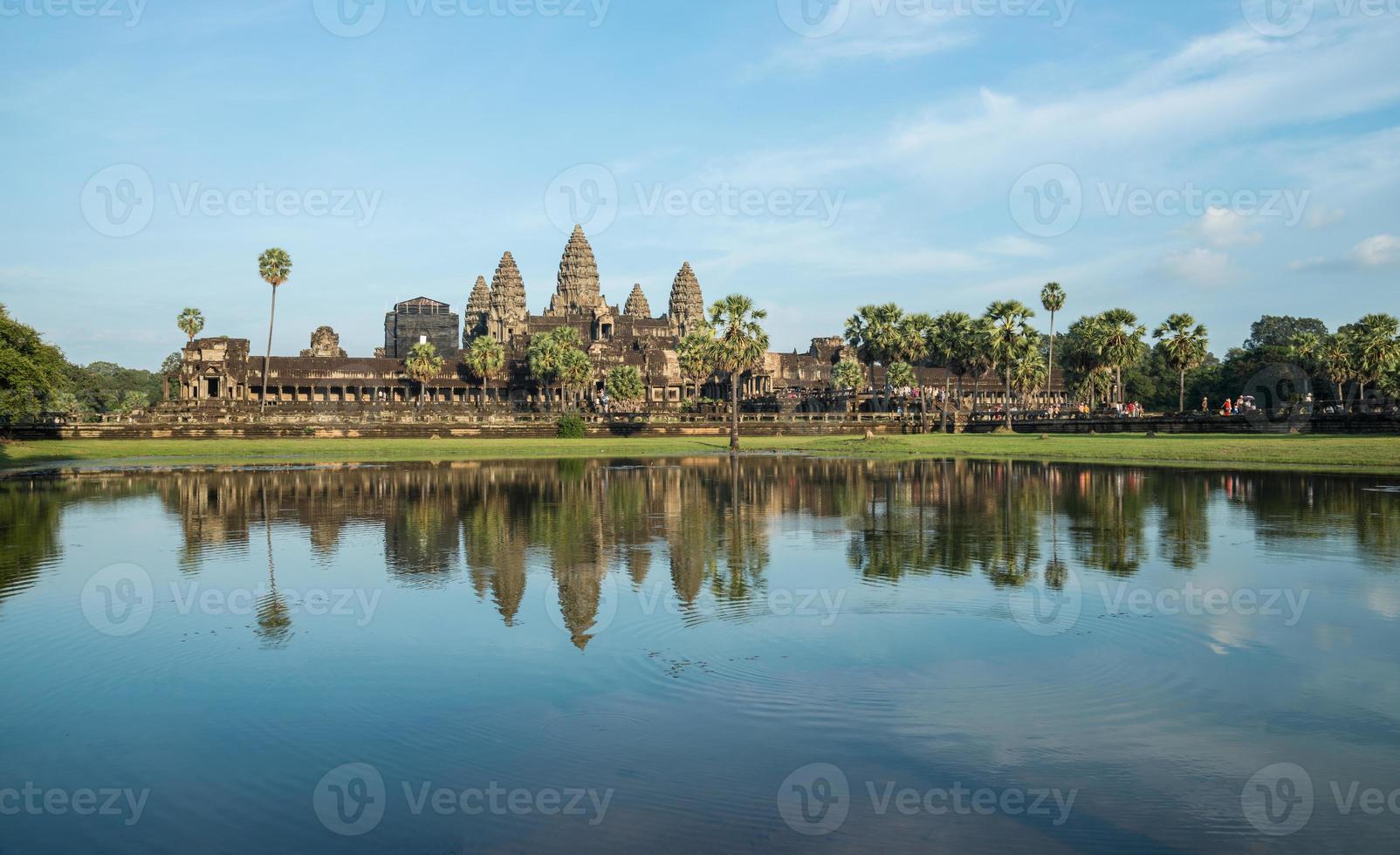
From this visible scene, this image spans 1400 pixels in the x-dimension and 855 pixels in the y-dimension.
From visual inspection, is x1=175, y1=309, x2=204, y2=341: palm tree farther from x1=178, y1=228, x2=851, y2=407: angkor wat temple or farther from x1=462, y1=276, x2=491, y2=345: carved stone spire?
x1=462, y1=276, x2=491, y2=345: carved stone spire

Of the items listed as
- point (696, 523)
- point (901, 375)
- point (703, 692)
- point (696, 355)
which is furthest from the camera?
point (901, 375)

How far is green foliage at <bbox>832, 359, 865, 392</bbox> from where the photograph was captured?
445 ft

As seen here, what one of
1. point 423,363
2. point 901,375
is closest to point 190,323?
point 423,363

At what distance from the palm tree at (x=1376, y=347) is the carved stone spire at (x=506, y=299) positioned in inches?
4920

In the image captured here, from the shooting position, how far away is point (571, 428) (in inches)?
3041

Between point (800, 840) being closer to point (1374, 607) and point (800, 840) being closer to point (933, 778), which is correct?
point (933, 778)

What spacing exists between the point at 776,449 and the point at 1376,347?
44549 millimetres

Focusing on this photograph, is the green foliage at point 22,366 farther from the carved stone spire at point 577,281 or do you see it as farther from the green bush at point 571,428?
the carved stone spire at point 577,281

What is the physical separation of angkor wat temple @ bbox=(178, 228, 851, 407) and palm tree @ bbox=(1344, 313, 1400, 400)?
206 ft

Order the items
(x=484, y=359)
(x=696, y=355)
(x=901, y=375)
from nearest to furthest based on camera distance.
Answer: (x=696, y=355) → (x=484, y=359) → (x=901, y=375)

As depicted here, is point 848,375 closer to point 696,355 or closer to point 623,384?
point 623,384

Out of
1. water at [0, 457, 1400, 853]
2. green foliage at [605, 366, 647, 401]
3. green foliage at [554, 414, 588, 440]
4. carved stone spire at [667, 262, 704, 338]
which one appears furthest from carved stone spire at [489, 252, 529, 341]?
water at [0, 457, 1400, 853]

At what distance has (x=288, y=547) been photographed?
19000 mm

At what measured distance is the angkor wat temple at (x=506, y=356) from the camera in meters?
115
